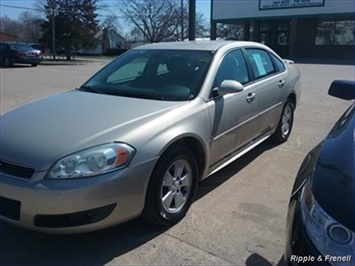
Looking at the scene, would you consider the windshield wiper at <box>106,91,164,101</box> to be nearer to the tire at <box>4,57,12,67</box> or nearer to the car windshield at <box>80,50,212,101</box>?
the car windshield at <box>80,50,212,101</box>

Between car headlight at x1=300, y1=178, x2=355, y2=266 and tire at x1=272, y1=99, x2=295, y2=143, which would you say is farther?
tire at x1=272, y1=99, x2=295, y2=143

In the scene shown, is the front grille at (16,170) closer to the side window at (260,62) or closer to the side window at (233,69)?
the side window at (233,69)

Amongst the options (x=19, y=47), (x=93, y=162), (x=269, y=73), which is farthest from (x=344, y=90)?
(x=19, y=47)

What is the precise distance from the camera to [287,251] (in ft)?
7.06

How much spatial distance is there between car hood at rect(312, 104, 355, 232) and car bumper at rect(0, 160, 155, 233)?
4.22 ft

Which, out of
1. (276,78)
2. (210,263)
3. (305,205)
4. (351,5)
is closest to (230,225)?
(210,263)

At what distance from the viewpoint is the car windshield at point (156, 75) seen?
3775 millimetres

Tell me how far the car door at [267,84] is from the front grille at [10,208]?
292cm

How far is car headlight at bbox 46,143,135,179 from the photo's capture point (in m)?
2.71

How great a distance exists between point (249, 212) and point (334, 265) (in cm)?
193

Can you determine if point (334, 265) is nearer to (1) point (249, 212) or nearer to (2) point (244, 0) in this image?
(1) point (249, 212)

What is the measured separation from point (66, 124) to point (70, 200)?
0.75 meters

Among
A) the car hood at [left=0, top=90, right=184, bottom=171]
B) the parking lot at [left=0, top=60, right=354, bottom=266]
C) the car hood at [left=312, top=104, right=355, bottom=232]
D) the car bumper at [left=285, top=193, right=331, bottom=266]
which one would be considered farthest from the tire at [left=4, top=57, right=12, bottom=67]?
the car bumper at [left=285, top=193, right=331, bottom=266]

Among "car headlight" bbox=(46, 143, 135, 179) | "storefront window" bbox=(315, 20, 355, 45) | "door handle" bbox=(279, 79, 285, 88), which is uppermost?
"storefront window" bbox=(315, 20, 355, 45)
